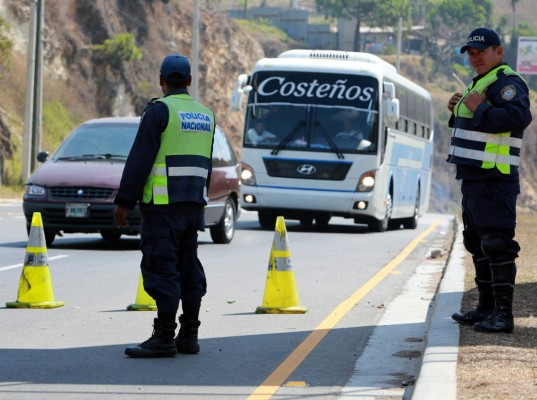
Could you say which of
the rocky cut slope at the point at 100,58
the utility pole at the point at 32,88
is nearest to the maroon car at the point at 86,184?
the utility pole at the point at 32,88

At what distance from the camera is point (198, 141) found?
9.12 metres

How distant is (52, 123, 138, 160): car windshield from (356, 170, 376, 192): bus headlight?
25.4 ft

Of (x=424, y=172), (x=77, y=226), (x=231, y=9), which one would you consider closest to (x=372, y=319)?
(x=77, y=226)

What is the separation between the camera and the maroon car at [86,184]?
60.7 feet

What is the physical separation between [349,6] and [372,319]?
129 metres

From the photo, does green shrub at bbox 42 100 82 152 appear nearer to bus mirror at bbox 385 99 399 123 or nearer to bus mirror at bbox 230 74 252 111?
bus mirror at bbox 230 74 252 111

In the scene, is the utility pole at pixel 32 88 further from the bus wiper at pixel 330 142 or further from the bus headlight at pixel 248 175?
the bus wiper at pixel 330 142

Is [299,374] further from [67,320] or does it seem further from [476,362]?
[67,320]

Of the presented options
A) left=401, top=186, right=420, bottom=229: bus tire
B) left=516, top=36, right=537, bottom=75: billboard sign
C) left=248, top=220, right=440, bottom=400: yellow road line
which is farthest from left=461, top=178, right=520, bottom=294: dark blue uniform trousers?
left=516, top=36, right=537, bottom=75: billboard sign

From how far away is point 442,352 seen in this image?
8500mm

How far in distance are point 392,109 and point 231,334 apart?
17.0 m

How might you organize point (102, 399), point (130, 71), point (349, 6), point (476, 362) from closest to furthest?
point (102, 399)
point (476, 362)
point (130, 71)
point (349, 6)

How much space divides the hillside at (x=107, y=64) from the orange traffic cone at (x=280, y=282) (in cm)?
3623

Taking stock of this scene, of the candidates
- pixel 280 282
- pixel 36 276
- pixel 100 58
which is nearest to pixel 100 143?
pixel 36 276
